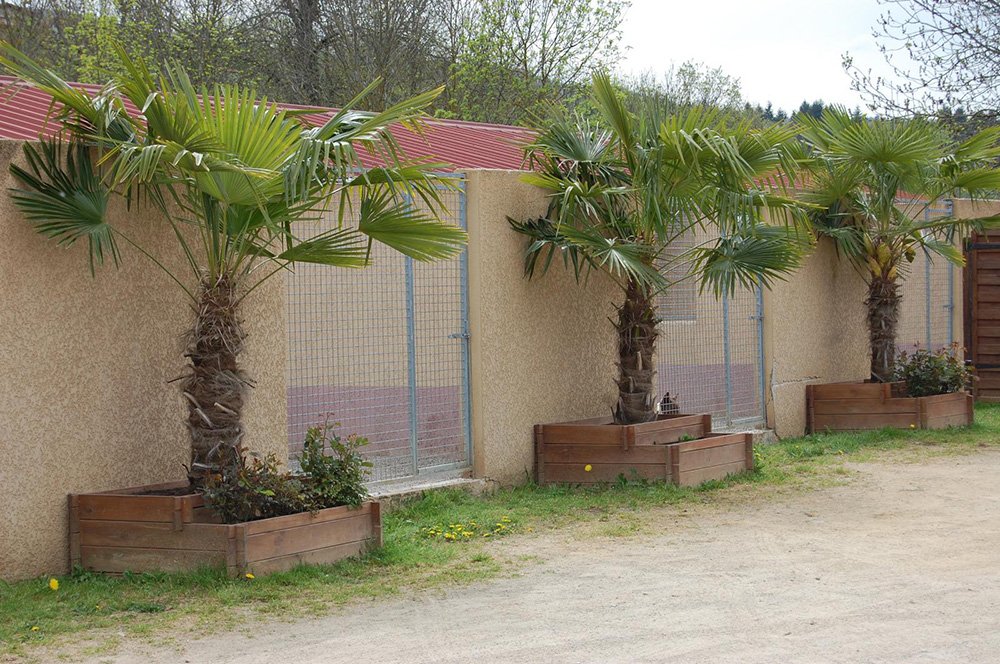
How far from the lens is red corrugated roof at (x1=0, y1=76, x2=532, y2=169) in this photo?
6.53 m

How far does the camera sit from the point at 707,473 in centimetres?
894

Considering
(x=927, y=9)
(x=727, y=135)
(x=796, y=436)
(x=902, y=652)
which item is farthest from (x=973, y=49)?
(x=902, y=652)

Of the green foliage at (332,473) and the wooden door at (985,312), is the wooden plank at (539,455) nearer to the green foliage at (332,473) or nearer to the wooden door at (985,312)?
the green foliage at (332,473)

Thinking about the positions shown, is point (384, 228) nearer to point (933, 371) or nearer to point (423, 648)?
point (423, 648)

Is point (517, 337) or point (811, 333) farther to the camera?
point (811, 333)

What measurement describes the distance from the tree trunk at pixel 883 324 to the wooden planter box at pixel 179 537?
760 cm

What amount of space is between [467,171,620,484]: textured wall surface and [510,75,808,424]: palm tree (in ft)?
0.55

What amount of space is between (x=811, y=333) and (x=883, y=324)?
0.73 m

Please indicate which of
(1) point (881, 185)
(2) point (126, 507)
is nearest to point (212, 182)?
(2) point (126, 507)

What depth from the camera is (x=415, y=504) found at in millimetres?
7941

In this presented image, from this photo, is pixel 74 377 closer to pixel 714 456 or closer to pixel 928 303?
pixel 714 456

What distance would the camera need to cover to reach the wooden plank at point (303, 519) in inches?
233

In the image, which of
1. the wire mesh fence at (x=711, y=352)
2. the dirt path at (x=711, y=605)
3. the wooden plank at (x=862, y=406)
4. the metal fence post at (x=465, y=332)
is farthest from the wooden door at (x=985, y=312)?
the metal fence post at (x=465, y=332)

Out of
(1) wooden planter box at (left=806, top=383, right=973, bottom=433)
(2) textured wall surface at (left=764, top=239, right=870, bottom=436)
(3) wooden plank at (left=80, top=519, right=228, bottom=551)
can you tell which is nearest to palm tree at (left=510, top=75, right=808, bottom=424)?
(2) textured wall surface at (left=764, top=239, right=870, bottom=436)
